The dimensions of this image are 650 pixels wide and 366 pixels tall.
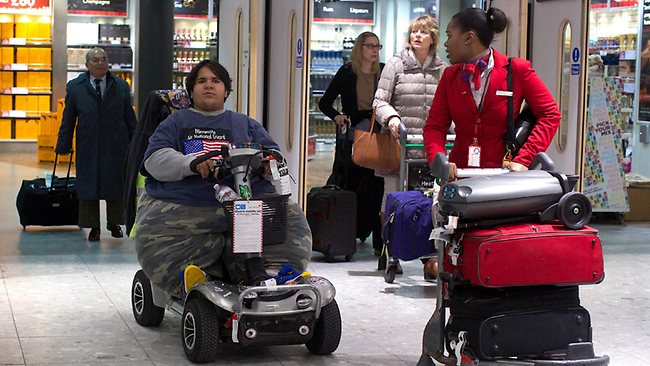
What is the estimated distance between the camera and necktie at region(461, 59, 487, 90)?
16.2ft

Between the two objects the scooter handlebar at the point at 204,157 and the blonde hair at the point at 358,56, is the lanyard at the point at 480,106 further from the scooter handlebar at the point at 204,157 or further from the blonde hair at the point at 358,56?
the blonde hair at the point at 358,56

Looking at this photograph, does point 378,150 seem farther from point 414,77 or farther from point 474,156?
point 474,156

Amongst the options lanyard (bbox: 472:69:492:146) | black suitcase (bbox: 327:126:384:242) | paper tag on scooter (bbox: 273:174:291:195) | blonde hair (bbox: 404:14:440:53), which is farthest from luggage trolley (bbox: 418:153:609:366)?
black suitcase (bbox: 327:126:384:242)

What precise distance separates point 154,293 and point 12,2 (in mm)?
13128

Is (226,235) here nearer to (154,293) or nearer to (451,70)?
(154,293)

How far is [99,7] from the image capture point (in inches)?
703

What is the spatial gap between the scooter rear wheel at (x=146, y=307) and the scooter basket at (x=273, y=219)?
916mm

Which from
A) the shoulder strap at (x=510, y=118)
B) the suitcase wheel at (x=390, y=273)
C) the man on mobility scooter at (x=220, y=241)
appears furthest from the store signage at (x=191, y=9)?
the shoulder strap at (x=510, y=118)

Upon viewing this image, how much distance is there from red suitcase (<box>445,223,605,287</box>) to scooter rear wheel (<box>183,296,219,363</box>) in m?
1.29

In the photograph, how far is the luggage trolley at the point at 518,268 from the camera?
416cm

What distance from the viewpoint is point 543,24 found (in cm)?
859

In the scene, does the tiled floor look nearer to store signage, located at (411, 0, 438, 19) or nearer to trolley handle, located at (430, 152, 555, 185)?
trolley handle, located at (430, 152, 555, 185)

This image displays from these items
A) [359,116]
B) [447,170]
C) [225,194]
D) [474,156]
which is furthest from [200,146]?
[359,116]

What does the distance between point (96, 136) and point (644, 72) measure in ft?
21.2
